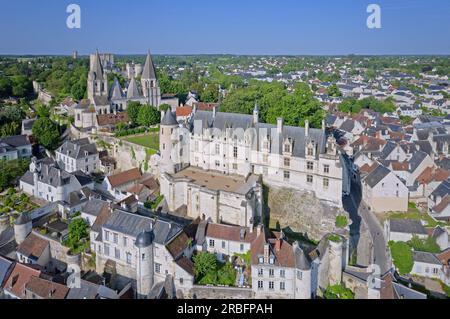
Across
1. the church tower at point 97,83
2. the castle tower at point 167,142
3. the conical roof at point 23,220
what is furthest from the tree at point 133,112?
the conical roof at point 23,220

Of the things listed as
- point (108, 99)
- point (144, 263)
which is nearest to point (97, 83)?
point (108, 99)

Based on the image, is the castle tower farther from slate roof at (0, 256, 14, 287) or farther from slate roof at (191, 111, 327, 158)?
slate roof at (0, 256, 14, 287)

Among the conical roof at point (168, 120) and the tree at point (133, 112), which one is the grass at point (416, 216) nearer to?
the conical roof at point (168, 120)

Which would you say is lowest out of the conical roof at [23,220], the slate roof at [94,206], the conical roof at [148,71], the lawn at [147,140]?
the conical roof at [23,220]

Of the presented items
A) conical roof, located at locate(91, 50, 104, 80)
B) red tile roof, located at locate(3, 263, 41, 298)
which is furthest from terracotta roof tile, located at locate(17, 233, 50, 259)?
conical roof, located at locate(91, 50, 104, 80)
